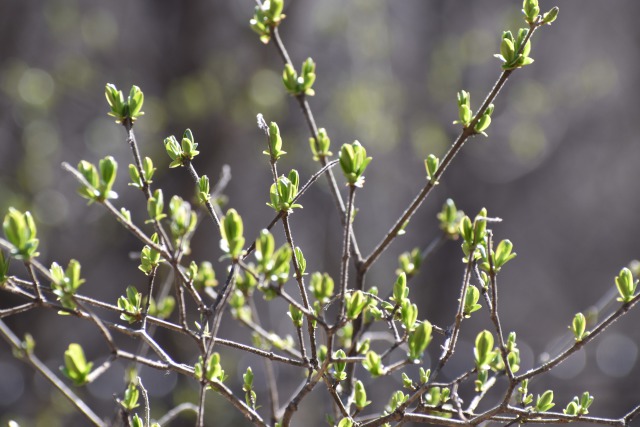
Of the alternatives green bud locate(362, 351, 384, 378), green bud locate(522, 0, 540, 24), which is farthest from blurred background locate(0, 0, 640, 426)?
green bud locate(522, 0, 540, 24)

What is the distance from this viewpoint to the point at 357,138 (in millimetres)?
2994

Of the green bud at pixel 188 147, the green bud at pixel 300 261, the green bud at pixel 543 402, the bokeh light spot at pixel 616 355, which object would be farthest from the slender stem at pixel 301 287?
the bokeh light spot at pixel 616 355

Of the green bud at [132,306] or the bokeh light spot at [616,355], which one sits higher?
the green bud at [132,306]

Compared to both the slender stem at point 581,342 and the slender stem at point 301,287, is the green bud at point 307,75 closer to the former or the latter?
the slender stem at point 301,287

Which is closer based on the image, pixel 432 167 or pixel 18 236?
pixel 18 236

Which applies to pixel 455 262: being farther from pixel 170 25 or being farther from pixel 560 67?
pixel 170 25

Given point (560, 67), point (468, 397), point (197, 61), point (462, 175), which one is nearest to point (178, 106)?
point (197, 61)

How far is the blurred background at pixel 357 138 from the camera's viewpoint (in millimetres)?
2652

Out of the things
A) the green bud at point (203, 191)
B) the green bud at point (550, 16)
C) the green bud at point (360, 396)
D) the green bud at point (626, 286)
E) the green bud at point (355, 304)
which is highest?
the green bud at point (550, 16)

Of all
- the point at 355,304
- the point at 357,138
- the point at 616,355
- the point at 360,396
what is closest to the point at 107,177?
the point at 355,304

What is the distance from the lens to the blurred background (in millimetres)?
2652

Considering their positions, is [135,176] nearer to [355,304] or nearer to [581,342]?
[355,304]

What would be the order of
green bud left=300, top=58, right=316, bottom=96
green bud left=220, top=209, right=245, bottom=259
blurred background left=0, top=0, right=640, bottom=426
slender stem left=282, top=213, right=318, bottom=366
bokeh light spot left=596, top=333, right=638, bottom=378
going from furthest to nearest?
bokeh light spot left=596, top=333, right=638, bottom=378
blurred background left=0, top=0, right=640, bottom=426
green bud left=300, top=58, right=316, bottom=96
slender stem left=282, top=213, right=318, bottom=366
green bud left=220, top=209, right=245, bottom=259

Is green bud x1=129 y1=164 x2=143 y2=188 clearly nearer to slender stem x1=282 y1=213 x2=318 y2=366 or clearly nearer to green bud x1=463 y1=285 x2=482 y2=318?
slender stem x1=282 y1=213 x2=318 y2=366
